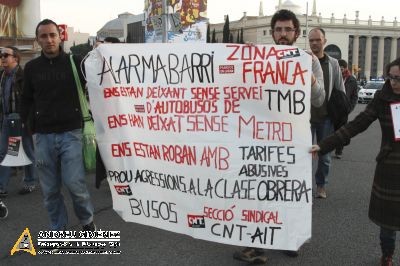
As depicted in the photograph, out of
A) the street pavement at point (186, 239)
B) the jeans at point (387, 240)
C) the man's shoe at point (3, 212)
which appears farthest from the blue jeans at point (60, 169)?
the jeans at point (387, 240)

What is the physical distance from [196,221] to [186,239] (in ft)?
2.64

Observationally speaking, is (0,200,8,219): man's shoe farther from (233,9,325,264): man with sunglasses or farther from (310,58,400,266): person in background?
(310,58,400,266): person in background

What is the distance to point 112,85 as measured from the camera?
3.91m

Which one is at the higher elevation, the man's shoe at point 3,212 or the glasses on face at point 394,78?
the glasses on face at point 394,78

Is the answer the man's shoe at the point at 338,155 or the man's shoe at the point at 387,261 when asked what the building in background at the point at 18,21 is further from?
the man's shoe at the point at 387,261

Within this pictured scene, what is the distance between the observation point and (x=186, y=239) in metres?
4.39

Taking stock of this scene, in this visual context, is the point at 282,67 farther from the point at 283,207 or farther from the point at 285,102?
the point at 283,207

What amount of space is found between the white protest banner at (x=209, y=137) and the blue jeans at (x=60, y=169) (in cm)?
27

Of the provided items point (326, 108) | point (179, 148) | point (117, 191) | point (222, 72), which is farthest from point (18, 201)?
point (326, 108)

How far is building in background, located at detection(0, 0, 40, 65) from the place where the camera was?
3816 cm

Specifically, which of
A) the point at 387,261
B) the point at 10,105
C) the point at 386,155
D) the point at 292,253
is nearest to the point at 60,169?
the point at 292,253

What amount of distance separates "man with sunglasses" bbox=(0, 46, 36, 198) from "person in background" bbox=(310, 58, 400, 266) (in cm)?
407

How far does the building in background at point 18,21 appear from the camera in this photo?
3816cm

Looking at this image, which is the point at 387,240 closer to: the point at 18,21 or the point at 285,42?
the point at 285,42
